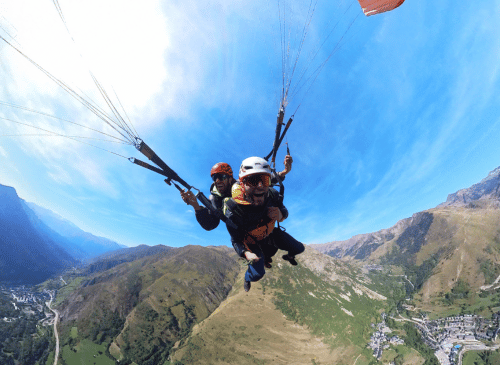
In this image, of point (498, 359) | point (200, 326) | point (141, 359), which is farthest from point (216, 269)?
point (498, 359)

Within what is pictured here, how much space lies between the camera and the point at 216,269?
182250mm

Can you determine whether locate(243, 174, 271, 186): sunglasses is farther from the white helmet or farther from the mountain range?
the mountain range

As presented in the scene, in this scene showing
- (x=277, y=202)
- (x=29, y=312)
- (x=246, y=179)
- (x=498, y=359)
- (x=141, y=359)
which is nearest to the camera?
(x=246, y=179)

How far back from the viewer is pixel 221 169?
629 cm

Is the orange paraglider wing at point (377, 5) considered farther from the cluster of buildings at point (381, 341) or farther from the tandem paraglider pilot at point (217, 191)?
the cluster of buildings at point (381, 341)

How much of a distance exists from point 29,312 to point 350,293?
245413mm

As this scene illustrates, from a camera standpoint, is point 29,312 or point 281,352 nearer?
point 281,352

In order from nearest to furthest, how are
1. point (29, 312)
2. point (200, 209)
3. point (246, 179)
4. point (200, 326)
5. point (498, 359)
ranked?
point (246, 179), point (200, 209), point (498, 359), point (200, 326), point (29, 312)

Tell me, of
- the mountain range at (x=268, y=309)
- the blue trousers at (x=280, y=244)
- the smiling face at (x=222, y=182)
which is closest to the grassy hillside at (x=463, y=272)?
the mountain range at (x=268, y=309)

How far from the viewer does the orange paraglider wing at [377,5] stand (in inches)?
296

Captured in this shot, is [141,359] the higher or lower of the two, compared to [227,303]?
lower

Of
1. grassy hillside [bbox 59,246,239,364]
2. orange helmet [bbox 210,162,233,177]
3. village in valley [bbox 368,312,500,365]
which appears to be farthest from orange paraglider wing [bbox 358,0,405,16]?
grassy hillside [bbox 59,246,239,364]

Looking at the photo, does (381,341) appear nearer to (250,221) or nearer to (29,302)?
(250,221)

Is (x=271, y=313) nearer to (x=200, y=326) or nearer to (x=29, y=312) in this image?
(x=200, y=326)
